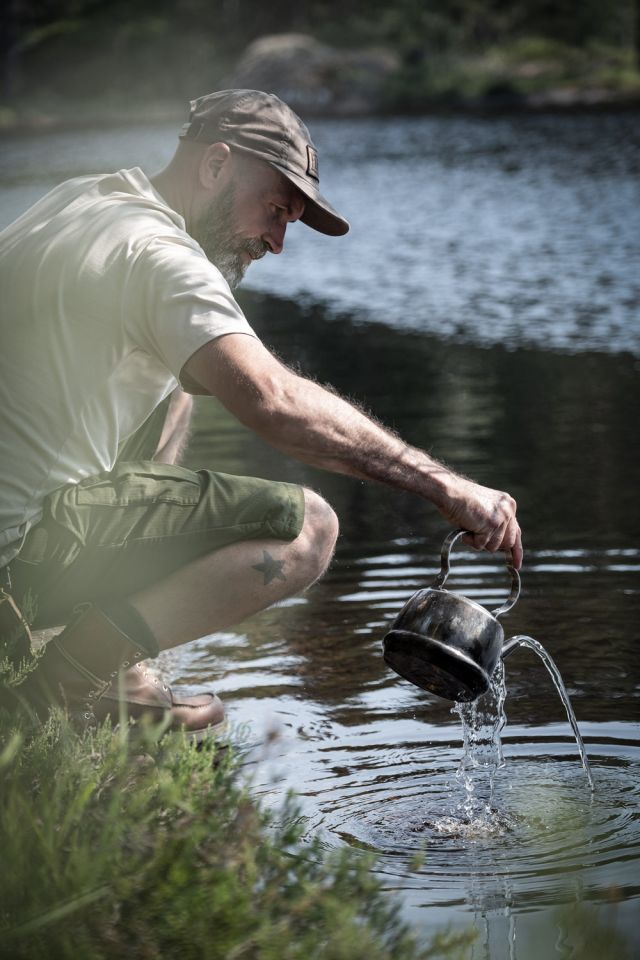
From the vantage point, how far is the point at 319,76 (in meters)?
49.7

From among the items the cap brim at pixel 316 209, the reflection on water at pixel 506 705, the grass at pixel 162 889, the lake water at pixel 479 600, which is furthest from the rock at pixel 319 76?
the grass at pixel 162 889

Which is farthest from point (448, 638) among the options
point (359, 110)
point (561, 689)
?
point (359, 110)

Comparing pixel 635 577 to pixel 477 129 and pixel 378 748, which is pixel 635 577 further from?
pixel 477 129

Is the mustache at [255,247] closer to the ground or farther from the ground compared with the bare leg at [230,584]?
farther from the ground

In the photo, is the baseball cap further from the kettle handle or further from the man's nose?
the kettle handle

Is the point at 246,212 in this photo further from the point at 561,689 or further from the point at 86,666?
the point at 561,689

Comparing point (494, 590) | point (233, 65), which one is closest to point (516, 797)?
point (494, 590)

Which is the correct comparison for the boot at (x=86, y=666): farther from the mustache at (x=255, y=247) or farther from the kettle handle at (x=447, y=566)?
the mustache at (x=255, y=247)

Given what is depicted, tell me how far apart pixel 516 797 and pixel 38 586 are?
138 centimetres

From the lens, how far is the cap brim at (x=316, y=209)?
12.7ft

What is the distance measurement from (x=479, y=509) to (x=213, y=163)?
122 centimetres

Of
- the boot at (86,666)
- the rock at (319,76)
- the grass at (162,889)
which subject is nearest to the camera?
the grass at (162,889)

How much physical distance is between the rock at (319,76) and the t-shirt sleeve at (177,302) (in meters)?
45.6

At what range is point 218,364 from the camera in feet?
10.9
